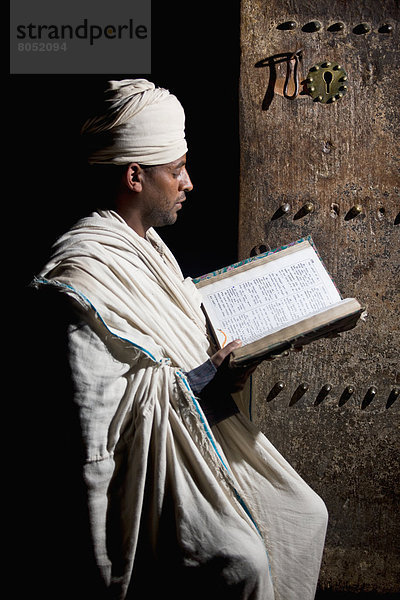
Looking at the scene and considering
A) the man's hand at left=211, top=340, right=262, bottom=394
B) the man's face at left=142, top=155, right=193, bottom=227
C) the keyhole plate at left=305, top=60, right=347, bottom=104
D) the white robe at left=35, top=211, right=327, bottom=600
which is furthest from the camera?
the keyhole plate at left=305, top=60, right=347, bottom=104

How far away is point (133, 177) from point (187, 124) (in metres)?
0.76

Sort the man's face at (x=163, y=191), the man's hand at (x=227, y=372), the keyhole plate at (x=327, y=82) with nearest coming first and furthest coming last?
the man's hand at (x=227, y=372), the man's face at (x=163, y=191), the keyhole plate at (x=327, y=82)

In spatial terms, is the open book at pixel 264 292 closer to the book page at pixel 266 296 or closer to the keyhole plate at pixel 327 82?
the book page at pixel 266 296

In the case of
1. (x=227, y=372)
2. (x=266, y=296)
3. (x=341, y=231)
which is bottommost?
(x=227, y=372)

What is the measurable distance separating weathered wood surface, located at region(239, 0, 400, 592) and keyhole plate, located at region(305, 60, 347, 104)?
0.06 feet

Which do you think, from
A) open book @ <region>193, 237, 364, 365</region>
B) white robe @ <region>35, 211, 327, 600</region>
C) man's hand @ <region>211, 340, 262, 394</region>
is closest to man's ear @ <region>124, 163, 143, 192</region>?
white robe @ <region>35, 211, 327, 600</region>

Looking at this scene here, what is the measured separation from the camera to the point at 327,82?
1775 millimetres

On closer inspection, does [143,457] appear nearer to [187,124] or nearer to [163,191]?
[163,191]

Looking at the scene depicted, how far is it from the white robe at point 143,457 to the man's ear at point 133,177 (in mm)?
166

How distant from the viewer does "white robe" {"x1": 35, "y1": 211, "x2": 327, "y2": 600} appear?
119cm

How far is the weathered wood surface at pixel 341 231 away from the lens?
176 centimetres

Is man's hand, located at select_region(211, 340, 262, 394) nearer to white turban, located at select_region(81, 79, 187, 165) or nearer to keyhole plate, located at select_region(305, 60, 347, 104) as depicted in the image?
white turban, located at select_region(81, 79, 187, 165)

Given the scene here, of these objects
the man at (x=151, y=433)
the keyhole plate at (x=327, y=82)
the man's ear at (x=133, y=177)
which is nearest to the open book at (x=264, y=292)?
the man at (x=151, y=433)

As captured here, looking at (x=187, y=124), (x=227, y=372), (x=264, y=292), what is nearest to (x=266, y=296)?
(x=264, y=292)
